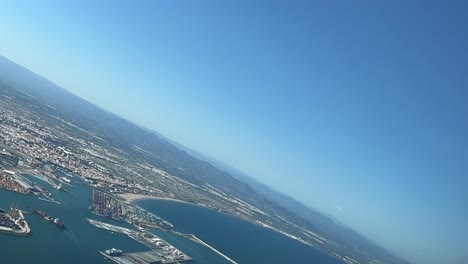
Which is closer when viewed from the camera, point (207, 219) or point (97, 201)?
point (97, 201)

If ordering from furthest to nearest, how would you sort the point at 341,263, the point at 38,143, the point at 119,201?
the point at 341,263
the point at 38,143
the point at 119,201

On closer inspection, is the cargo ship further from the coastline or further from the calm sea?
the coastline

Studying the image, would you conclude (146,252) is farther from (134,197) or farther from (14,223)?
(134,197)

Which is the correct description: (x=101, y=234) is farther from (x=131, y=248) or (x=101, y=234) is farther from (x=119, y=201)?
(x=119, y=201)

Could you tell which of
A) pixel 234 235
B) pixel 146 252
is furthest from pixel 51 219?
pixel 234 235

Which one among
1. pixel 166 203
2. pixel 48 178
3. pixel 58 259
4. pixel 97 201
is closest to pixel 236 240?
pixel 166 203

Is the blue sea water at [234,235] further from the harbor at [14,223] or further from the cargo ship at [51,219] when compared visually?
the harbor at [14,223]

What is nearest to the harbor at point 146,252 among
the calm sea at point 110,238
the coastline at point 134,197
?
the calm sea at point 110,238

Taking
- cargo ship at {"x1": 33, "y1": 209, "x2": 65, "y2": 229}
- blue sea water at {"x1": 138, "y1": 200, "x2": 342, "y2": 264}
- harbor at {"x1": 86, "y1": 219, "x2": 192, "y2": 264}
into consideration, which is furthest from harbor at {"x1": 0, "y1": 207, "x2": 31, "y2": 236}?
blue sea water at {"x1": 138, "y1": 200, "x2": 342, "y2": 264}

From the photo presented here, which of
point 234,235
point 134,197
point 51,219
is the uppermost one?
point 234,235
